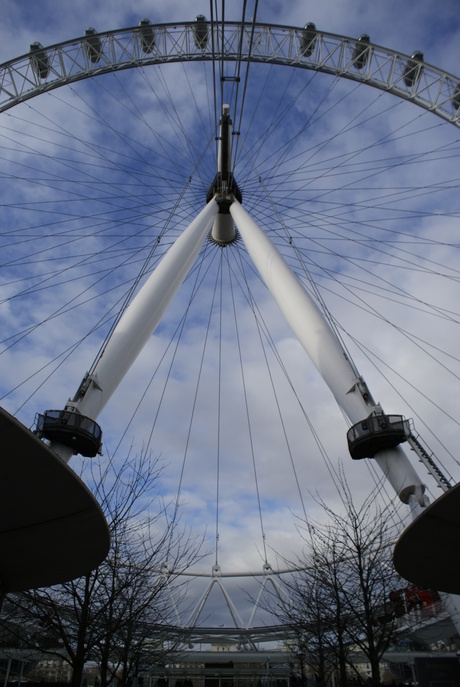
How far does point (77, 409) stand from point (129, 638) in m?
8.01

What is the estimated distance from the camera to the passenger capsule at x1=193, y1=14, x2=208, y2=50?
3141 centimetres

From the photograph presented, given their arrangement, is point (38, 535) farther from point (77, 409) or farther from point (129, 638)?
point (77, 409)

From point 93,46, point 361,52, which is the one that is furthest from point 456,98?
point 93,46

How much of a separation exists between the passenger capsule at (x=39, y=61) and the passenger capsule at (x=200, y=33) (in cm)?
915

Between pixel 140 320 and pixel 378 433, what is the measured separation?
10855mm

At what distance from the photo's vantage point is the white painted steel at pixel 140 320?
20.4 metres

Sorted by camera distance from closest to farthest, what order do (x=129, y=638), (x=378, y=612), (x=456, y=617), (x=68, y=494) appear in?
(x=68, y=494)
(x=129, y=638)
(x=456, y=617)
(x=378, y=612)

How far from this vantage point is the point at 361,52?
1199 inches

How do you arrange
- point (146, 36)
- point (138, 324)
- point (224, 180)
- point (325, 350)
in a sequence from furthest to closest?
point (224, 180), point (146, 36), point (138, 324), point (325, 350)

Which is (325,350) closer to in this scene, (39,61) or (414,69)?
(414,69)

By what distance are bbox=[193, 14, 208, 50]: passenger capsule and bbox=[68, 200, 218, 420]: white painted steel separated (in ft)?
40.5

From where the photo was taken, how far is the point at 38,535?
907 centimetres

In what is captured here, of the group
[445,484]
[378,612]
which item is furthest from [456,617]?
[445,484]

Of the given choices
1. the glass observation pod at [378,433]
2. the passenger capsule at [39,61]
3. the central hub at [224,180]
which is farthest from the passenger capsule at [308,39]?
the glass observation pod at [378,433]
